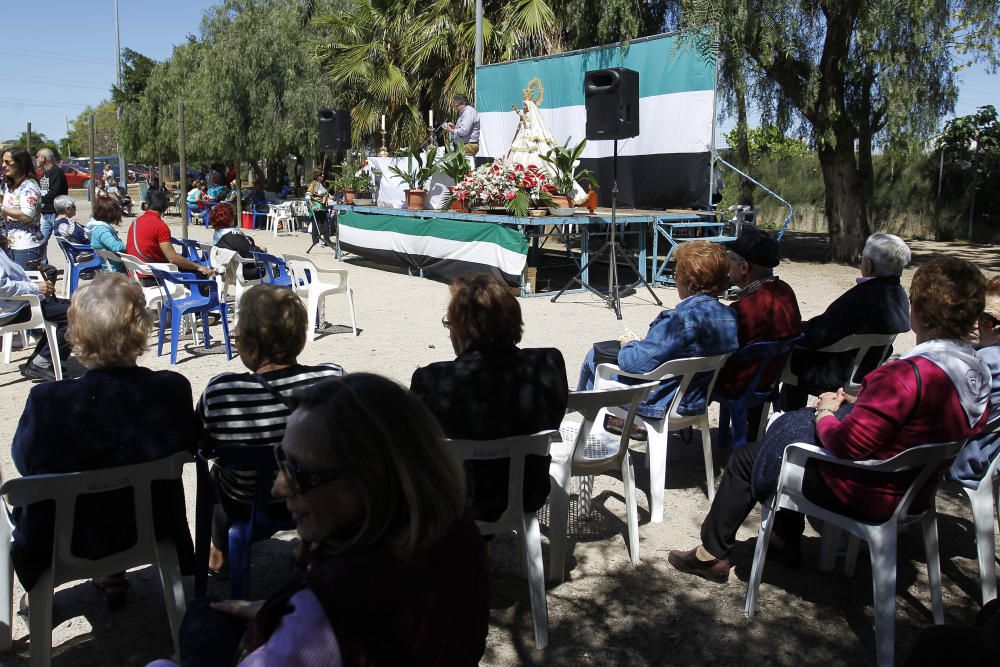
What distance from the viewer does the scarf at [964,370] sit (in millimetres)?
2627

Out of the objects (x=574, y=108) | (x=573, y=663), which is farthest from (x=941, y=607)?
(x=574, y=108)

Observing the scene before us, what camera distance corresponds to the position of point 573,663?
8.98ft

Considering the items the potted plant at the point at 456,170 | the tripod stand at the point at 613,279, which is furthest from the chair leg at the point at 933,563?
the potted plant at the point at 456,170

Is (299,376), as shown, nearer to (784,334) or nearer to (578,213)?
(784,334)

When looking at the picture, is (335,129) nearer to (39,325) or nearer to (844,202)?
(844,202)

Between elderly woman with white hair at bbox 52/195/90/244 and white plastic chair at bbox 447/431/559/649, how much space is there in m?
6.99

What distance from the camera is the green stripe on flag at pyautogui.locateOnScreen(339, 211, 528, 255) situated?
33.4 ft

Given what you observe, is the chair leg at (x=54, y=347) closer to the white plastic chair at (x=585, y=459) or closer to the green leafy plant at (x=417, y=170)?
the white plastic chair at (x=585, y=459)

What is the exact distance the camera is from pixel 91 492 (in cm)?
239

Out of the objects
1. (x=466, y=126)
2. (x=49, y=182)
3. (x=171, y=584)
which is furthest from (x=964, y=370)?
(x=466, y=126)

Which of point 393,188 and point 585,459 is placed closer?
point 585,459

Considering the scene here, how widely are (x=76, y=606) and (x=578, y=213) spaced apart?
8.76 m

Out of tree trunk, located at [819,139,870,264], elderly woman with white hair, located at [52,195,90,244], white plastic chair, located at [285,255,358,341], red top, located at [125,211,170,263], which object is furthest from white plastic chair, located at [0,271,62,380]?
tree trunk, located at [819,139,870,264]

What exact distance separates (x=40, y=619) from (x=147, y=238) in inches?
198
